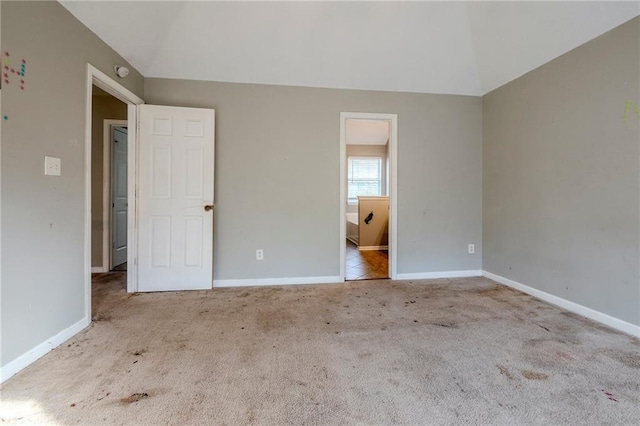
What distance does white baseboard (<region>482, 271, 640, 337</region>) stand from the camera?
2183 mm

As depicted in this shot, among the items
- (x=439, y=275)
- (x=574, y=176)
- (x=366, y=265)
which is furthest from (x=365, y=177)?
(x=574, y=176)

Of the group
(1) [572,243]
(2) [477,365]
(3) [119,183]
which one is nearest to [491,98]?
(1) [572,243]

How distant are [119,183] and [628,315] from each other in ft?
18.4

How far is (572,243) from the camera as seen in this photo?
8.56 ft

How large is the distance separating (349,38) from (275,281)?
2.68 m

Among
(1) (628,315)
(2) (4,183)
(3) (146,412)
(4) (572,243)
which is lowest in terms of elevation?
(3) (146,412)

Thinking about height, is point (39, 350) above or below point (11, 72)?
below

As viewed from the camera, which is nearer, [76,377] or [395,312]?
[76,377]

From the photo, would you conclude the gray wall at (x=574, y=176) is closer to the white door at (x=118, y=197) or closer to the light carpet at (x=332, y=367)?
the light carpet at (x=332, y=367)

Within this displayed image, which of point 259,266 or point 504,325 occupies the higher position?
point 259,266

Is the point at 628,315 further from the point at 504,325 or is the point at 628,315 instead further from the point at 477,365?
the point at 477,365

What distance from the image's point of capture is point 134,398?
143 centimetres

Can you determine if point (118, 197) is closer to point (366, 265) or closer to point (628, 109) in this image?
point (366, 265)

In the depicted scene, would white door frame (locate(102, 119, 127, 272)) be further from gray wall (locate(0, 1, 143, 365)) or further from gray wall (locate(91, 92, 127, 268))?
gray wall (locate(0, 1, 143, 365))
